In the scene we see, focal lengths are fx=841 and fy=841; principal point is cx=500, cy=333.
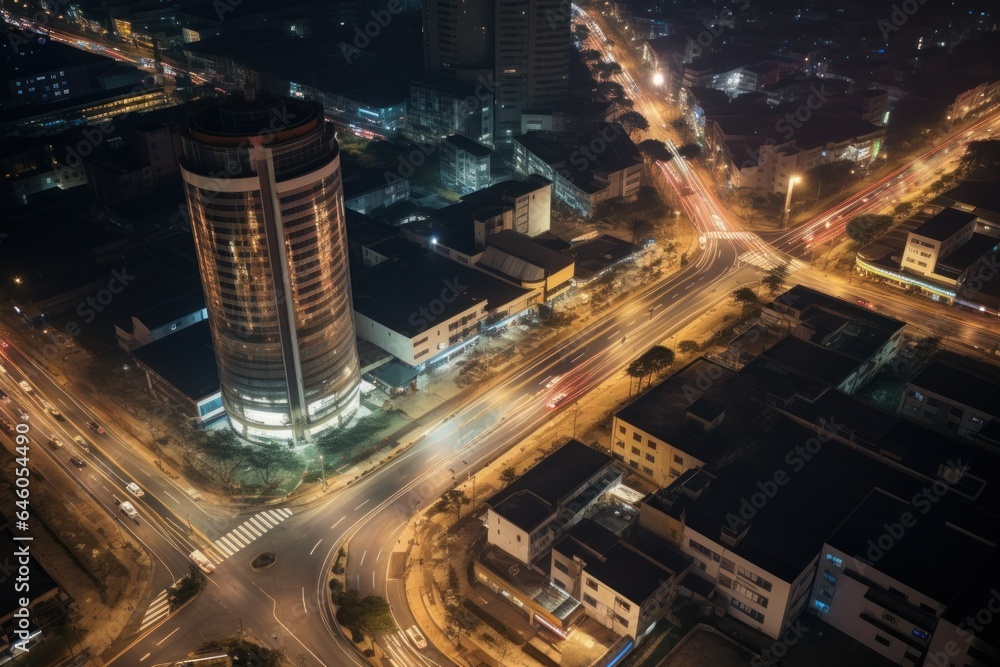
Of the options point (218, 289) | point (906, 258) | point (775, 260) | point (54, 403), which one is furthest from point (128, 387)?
point (906, 258)

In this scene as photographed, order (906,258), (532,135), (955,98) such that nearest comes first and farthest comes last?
1. (906,258)
2. (532,135)
3. (955,98)

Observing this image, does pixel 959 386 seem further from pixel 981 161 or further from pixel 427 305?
pixel 981 161

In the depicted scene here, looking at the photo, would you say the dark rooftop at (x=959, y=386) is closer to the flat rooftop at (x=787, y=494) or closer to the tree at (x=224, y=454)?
the flat rooftop at (x=787, y=494)

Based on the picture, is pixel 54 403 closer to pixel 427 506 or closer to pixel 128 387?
pixel 128 387

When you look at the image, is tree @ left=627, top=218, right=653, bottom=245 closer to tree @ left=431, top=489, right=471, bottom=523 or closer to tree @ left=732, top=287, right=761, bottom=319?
tree @ left=732, top=287, right=761, bottom=319
